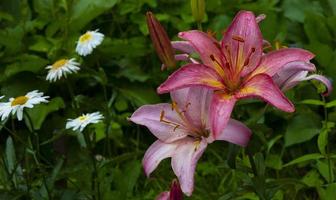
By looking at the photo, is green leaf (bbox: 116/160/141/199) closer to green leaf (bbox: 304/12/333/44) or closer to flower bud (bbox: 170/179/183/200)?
flower bud (bbox: 170/179/183/200)

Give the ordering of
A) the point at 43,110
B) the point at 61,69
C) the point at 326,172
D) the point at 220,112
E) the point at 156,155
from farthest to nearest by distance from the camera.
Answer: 1. the point at 43,110
2. the point at 61,69
3. the point at 326,172
4. the point at 156,155
5. the point at 220,112

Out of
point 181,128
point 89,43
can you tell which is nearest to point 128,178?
point 89,43

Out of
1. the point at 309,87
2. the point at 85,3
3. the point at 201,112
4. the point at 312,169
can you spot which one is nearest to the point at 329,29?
the point at 309,87

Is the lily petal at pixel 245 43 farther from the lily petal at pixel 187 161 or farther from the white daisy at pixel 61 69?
the white daisy at pixel 61 69

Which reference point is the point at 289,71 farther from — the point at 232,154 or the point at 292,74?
the point at 232,154

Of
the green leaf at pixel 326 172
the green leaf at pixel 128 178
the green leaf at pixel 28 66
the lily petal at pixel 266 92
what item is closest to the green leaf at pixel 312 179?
the green leaf at pixel 326 172

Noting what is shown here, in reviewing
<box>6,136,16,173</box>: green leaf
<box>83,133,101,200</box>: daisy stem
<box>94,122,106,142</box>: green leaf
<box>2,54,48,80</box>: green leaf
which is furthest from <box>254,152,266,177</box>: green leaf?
<box>2,54,48,80</box>: green leaf

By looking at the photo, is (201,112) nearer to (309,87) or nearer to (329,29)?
(309,87)

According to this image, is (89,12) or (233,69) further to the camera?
(89,12)
